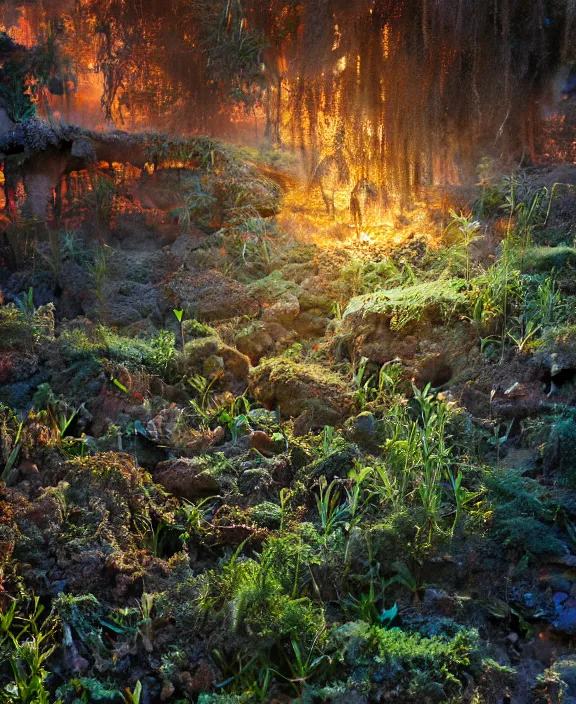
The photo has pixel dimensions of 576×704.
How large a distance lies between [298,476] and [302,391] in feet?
2.26

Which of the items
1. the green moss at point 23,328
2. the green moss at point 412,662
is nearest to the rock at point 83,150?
the green moss at point 23,328

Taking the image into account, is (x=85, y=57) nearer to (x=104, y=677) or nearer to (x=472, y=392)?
(x=472, y=392)

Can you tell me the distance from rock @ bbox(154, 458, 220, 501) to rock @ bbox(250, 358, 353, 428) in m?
0.72

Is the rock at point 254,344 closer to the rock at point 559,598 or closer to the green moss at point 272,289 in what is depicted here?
the green moss at point 272,289

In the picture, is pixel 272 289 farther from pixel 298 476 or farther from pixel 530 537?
pixel 530 537

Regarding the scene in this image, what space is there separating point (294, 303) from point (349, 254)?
0.81 m

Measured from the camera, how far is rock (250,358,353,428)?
396cm

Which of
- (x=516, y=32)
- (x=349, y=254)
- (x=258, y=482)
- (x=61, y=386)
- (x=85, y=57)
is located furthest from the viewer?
(x=349, y=254)

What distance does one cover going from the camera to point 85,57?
12.1ft

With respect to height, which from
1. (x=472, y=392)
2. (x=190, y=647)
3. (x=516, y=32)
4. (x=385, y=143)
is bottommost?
(x=190, y=647)

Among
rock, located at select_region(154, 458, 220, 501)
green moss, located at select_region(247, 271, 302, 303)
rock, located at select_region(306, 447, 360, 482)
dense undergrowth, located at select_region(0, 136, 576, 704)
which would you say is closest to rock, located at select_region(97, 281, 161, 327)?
dense undergrowth, located at select_region(0, 136, 576, 704)

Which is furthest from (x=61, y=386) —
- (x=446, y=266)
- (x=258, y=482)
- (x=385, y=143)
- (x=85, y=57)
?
(x=446, y=266)

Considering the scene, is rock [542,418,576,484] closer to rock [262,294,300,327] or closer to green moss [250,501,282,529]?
green moss [250,501,282,529]

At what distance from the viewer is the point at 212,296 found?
17.4 ft
